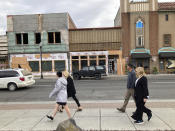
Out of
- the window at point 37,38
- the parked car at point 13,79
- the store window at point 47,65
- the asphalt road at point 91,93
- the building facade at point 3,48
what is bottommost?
the asphalt road at point 91,93

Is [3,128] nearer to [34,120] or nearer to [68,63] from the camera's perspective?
[34,120]

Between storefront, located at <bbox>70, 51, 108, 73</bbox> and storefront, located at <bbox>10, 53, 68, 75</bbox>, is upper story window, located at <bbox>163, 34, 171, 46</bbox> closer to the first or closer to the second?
storefront, located at <bbox>70, 51, 108, 73</bbox>

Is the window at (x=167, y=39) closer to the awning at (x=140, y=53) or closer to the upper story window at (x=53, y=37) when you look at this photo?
the awning at (x=140, y=53)

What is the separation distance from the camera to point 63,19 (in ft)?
76.4

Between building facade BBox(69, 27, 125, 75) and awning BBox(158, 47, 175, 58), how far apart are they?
18.0ft

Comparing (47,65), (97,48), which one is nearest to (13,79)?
(47,65)

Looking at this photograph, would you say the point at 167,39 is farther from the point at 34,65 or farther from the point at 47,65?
the point at 34,65

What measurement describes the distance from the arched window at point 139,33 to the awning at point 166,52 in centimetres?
282

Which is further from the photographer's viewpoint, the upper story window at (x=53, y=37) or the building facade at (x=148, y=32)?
the upper story window at (x=53, y=37)

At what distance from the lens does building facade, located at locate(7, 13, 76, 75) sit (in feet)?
76.6

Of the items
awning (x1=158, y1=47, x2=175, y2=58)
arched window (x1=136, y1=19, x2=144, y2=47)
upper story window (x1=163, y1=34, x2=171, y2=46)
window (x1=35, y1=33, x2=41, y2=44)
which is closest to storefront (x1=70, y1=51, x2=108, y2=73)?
arched window (x1=136, y1=19, x2=144, y2=47)

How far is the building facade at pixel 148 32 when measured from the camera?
71.9 ft

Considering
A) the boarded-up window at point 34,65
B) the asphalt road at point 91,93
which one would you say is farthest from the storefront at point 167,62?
the boarded-up window at point 34,65

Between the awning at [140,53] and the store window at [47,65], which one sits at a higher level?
the awning at [140,53]
